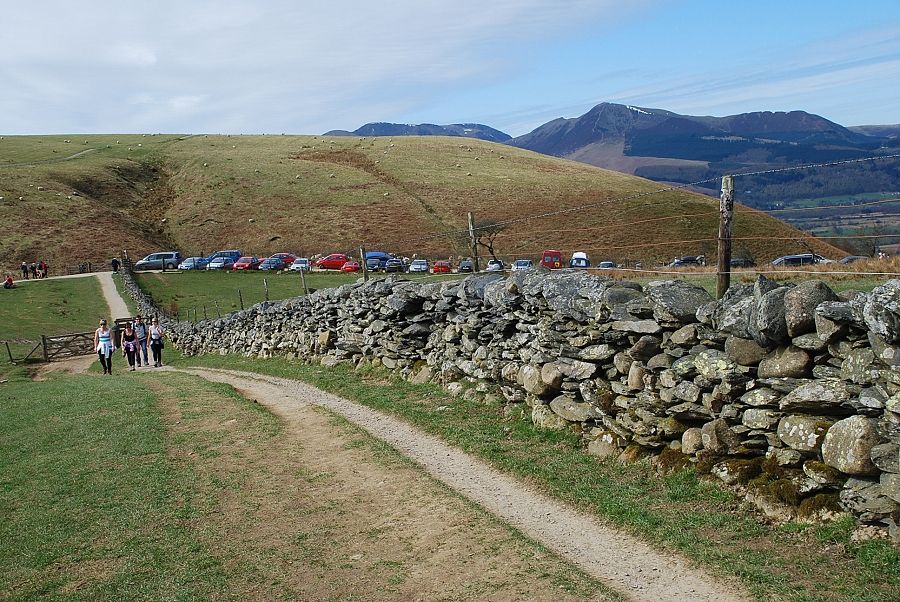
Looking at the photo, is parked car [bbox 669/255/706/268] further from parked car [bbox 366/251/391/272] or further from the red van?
parked car [bbox 366/251/391/272]

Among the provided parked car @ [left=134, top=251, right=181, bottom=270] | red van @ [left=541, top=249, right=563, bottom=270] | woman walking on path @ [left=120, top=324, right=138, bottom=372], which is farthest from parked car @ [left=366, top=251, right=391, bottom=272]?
woman walking on path @ [left=120, top=324, right=138, bottom=372]

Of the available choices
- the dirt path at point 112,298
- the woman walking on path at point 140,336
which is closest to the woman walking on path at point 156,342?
the woman walking on path at point 140,336

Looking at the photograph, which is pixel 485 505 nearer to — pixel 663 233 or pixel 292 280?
pixel 292 280

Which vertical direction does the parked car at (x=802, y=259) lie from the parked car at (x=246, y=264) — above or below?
above

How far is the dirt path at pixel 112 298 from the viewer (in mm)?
45419

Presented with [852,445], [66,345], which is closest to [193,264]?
[66,345]

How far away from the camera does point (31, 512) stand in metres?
9.25

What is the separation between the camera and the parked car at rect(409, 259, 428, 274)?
2059 inches

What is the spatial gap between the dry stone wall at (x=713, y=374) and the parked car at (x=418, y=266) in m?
38.1

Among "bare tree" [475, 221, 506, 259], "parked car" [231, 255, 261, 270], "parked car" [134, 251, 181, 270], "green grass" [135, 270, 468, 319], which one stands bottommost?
"green grass" [135, 270, 468, 319]

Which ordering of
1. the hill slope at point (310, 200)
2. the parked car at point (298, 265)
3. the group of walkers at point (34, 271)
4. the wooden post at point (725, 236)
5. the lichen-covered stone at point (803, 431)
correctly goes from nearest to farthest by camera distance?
the lichen-covered stone at point (803, 431)
the wooden post at point (725, 236)
the parked car at point (298, 265)
the group of walkers at point (34, 271)
the hill slope at point (310, 200)

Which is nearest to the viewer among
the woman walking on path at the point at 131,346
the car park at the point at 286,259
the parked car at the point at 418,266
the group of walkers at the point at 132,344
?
the group of walkers at the point at 132,344

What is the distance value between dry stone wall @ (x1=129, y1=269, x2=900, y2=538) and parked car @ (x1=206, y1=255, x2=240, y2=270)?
180 ft

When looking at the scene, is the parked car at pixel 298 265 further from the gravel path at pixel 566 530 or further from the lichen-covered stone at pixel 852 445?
the lichen-covered stone at pixel 852 445
